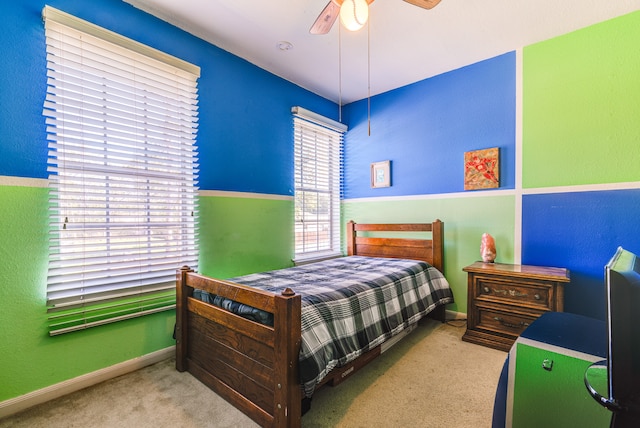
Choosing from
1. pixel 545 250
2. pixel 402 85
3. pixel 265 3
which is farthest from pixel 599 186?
pixel 265 3

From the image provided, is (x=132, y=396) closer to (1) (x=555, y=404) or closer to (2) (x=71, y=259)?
(2) (x=71, y=259)

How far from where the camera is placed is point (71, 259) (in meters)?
1.85

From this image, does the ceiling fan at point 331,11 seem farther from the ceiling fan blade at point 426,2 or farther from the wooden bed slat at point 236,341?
the wooden bed slat at point 236,341

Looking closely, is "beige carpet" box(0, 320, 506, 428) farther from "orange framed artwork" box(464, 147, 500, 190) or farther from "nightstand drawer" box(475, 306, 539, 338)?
"orange framed artwork" box(464, 147, 500, 190)

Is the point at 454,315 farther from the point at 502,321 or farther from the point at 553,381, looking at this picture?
the point at 553,381

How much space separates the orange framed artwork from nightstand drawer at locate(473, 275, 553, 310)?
95cm

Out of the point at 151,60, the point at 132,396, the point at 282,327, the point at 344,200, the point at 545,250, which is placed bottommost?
the point at 132,396

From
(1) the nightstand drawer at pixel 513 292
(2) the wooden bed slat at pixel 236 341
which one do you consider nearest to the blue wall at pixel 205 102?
(2) the wooden bed slat at pixel 236 341

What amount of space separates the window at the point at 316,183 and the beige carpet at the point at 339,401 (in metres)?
1.68

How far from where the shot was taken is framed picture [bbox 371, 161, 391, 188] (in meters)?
3.58

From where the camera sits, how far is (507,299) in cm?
240

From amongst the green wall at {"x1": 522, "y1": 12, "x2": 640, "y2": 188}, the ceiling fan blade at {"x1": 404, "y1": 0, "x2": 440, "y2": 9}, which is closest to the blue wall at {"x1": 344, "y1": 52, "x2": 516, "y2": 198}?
the green wall at {"x1": 522, "y1": 12, "x2": 640, "y2": 188}

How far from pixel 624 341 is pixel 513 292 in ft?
7.21

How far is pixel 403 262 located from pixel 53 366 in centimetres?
282
